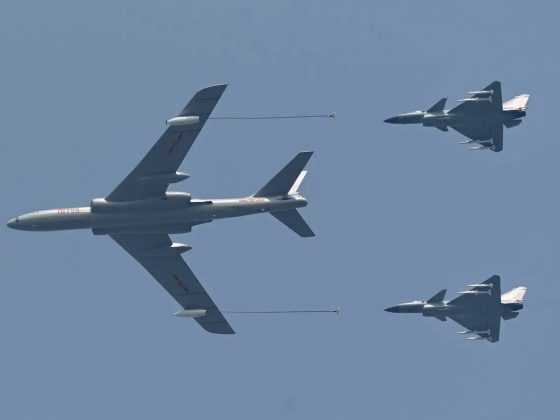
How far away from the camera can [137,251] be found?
356 feet

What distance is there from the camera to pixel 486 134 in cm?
13525

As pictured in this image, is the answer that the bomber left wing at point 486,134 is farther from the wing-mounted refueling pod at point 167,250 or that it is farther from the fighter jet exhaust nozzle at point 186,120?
the fighter jet exhaust nozzle at point 186,120

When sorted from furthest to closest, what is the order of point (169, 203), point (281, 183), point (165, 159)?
Answer: 1. point (281, 183)
2. point (169, 203)
3. point (165, 159)

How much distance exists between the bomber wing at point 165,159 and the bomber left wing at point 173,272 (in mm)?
7892

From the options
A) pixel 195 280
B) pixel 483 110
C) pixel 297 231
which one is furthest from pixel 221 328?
pixel 483 110

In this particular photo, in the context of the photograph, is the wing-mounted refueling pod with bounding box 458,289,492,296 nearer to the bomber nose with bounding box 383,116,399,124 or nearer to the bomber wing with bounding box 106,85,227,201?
the bomber nose with bounding box 383,116,399,124

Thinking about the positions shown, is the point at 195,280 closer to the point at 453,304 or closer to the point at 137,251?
the point at 137,251

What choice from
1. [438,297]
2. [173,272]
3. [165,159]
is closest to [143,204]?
[165,159]

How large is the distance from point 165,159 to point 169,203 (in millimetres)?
4095

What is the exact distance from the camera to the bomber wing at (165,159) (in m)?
96.0

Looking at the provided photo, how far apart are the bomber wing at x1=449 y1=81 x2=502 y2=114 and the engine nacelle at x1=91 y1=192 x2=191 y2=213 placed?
44.2m

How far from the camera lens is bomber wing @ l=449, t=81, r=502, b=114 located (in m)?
132

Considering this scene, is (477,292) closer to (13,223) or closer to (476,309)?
(476,309)

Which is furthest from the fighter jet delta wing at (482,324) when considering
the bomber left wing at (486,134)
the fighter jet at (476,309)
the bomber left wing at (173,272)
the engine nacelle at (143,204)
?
the engine nacelle at (143,204)
